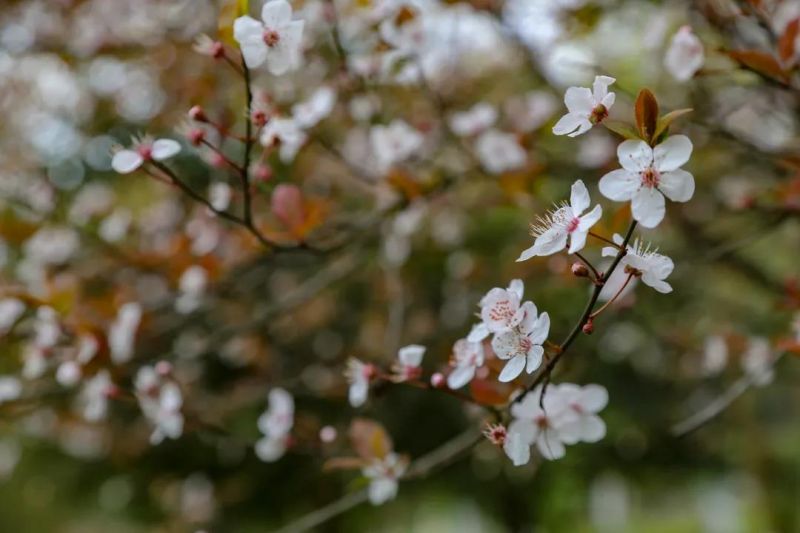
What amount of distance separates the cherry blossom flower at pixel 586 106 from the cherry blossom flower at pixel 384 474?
0.46 meters

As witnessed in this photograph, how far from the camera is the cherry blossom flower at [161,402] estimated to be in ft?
3.33

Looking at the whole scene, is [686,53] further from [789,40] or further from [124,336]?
[124,336]

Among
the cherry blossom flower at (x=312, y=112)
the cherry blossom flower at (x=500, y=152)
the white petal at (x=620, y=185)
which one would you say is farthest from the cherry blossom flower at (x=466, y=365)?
the cherry blossom flower at (x=500, y=152)

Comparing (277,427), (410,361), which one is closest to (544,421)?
(410,361)

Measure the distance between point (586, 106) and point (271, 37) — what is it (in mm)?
353

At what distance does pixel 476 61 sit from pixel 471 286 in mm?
857

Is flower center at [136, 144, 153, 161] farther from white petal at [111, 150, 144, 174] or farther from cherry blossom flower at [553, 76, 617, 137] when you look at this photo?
cherry blossom flower at [553, 76, 617, 137]

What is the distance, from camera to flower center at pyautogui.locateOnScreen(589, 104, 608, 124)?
563 millimetres

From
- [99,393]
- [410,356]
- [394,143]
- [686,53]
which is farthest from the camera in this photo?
[394,143]

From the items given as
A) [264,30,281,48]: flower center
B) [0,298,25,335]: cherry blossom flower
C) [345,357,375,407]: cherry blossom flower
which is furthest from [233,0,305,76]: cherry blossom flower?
[0,298,25,335]: cherry blossom flower

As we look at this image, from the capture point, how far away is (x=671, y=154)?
535 millimetres

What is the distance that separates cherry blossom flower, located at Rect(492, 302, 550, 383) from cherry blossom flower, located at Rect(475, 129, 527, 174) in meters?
0.67

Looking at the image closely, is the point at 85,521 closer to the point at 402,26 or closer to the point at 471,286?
the point at 471,286

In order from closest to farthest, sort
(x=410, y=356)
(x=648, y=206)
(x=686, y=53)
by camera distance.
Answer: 1. (x=648, y=206)
2. (x=410, y=356)
3. (x=686, y=53)
